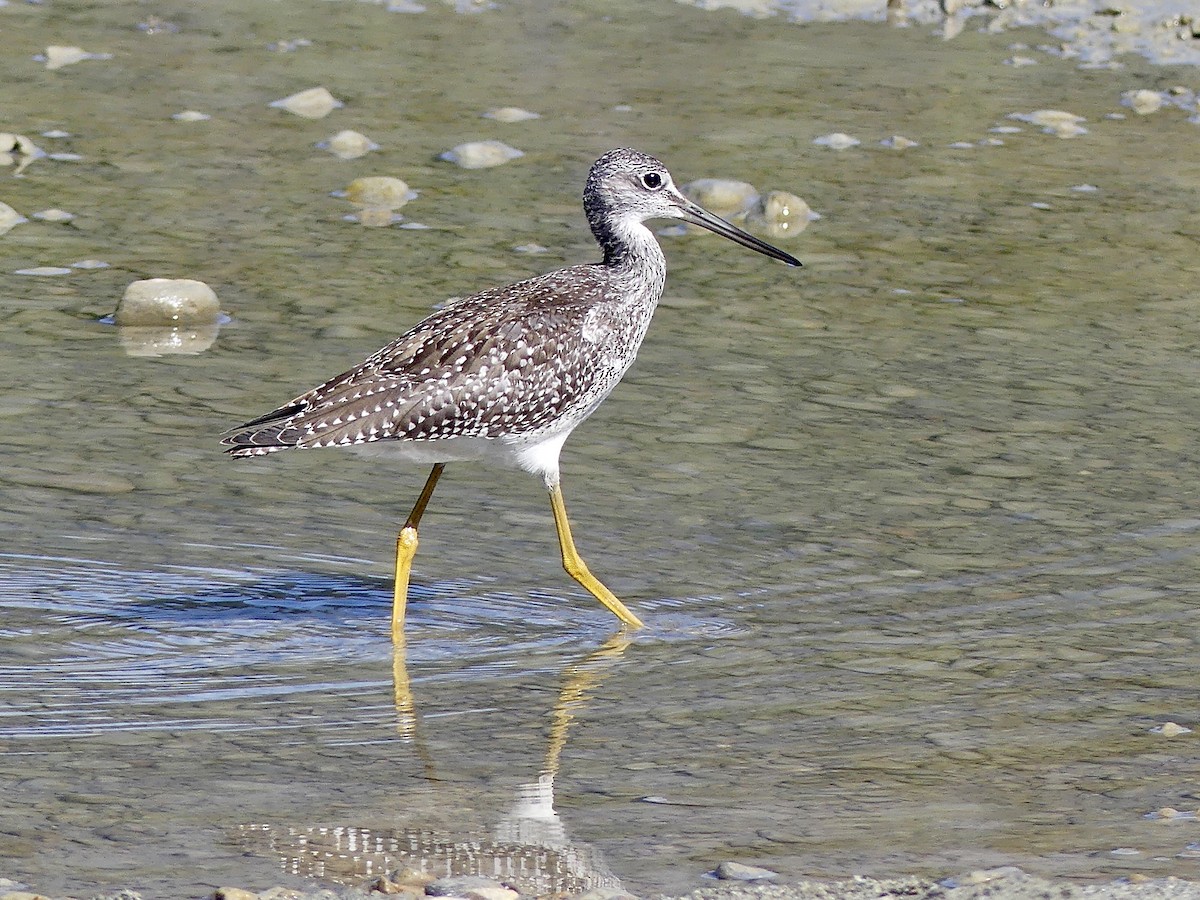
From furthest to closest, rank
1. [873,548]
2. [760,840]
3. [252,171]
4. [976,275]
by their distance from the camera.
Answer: [252,171], [976,275], [873,548], [760,840]

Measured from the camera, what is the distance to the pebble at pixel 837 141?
49.8 feet

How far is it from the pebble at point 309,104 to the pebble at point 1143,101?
624 cm

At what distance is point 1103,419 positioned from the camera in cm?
1002

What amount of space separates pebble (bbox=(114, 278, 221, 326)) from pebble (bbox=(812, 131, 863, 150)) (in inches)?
221

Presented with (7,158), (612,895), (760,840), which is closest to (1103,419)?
(760,840)

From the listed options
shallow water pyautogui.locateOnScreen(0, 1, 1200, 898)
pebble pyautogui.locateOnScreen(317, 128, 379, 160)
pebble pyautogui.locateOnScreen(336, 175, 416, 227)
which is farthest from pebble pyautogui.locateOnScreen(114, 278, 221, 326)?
pebble pyautogui.locateOnScreen(317, 128, 379, 160)

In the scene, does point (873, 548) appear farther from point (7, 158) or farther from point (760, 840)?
point (7, 158)

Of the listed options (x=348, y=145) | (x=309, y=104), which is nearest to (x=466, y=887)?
(x=348, y=145)

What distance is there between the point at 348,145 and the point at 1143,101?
638 centimetres

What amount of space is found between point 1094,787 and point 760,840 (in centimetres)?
110

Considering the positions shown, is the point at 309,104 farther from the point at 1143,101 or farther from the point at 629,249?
the point at 629,249

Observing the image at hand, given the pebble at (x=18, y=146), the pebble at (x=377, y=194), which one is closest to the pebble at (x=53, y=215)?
the pebble at (x=18, y=146)

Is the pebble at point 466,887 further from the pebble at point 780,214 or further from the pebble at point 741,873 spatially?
the pebble at point 780,214

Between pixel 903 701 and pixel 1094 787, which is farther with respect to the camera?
pixel 903 701
